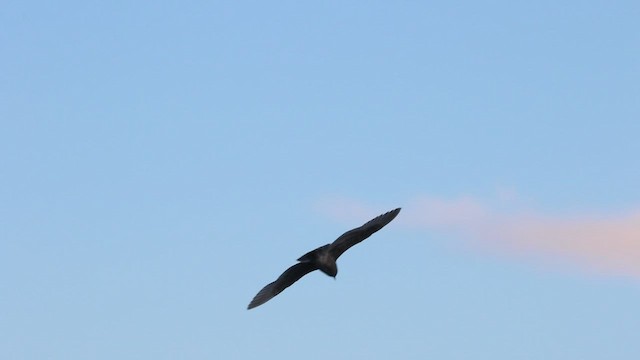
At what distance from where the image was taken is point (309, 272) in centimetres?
4397

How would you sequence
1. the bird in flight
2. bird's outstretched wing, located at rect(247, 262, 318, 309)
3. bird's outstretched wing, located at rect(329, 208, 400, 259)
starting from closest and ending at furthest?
the bird in flight, bird's outstretched wing, located at rect(329, 208, 400, 259), bird's outstretched wing, located at rect(247, 262, 318, 309)

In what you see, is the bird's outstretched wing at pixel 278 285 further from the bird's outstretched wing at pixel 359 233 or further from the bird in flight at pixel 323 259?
the bird's outstretched wing at pixel 359 233

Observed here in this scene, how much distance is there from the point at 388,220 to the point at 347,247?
1.90m

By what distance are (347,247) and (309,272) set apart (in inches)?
67.7

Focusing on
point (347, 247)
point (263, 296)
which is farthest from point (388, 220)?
point (263, 296)

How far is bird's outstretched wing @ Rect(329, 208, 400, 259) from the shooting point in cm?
4300

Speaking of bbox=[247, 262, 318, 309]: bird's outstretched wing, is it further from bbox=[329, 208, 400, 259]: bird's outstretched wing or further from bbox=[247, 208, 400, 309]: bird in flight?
bbox=[329, 208, 400, 259]: bird's outstretched wing

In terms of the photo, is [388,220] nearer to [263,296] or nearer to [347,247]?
[347,247]

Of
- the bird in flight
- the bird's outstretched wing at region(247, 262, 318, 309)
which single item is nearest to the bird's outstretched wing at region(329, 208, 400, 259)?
the bird in flight

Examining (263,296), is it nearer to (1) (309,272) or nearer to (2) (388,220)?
(1) (309,272)

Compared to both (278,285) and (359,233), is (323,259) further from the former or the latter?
(278,285)

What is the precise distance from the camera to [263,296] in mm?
44062

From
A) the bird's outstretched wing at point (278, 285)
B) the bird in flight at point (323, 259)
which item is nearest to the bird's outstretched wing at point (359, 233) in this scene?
the bird in flight at point (323, 259)

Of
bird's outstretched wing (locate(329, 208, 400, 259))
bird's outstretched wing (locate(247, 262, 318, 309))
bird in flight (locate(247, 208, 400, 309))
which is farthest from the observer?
bird's outstretched wing (locate(247, 262, 318, 309))
